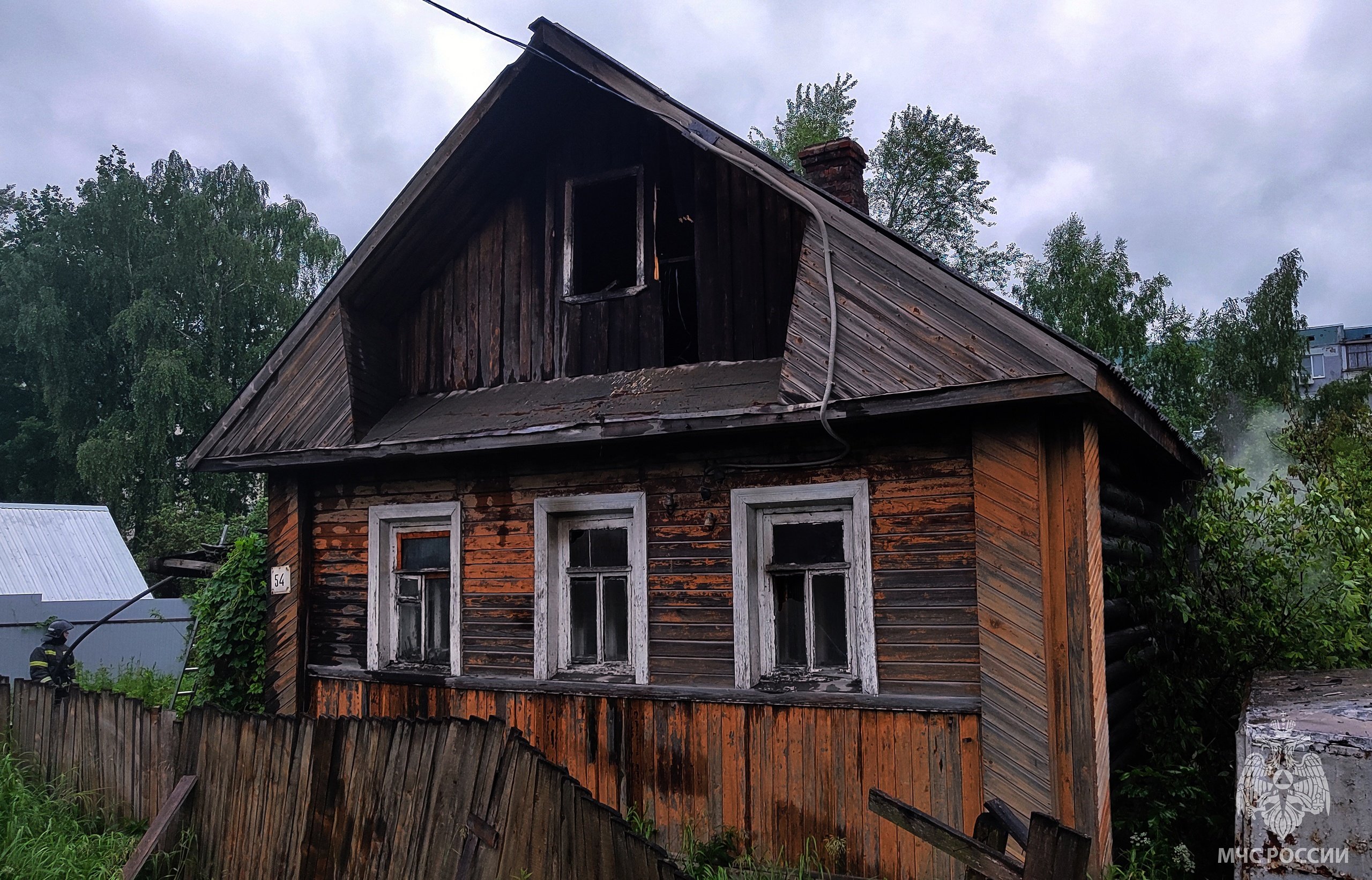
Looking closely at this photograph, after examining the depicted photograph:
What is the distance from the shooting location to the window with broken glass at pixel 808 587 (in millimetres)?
6074

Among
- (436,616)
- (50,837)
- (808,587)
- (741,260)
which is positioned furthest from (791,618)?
(50,837)

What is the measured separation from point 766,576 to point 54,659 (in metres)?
9.74

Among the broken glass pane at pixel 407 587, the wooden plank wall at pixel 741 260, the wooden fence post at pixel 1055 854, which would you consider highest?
the wooden plank wall at pixel 741 260

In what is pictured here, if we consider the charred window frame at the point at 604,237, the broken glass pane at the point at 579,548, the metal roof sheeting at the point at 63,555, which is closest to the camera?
the broken glass pane at the point at 579,548

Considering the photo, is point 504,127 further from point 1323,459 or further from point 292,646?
point 1323,459

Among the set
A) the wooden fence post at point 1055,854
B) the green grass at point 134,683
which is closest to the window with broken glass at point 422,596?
the wooden fence post at point 1055,854

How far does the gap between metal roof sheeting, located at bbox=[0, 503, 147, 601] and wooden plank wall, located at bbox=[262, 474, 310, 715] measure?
14.5 m

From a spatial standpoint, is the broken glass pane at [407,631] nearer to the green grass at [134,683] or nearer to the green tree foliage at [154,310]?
the green grass at [134,683]

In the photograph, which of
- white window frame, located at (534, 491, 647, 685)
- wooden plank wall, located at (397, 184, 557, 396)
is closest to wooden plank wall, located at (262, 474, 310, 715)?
wooden plank wall, located at (397, 184, 557, 396)

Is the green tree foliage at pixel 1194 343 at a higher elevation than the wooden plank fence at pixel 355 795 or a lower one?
higher

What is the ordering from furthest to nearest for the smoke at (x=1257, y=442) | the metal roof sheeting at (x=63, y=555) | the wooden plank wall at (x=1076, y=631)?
the smoke at (x=1257, y=442) < the metal roof sheeting at (x=63, y=555) < the wooden plank wall at (x=1076, y=631)

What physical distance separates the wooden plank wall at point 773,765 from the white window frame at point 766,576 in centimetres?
30

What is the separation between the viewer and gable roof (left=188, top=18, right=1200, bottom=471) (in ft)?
17.2

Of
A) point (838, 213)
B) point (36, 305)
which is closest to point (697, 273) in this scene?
point (838, 213)
